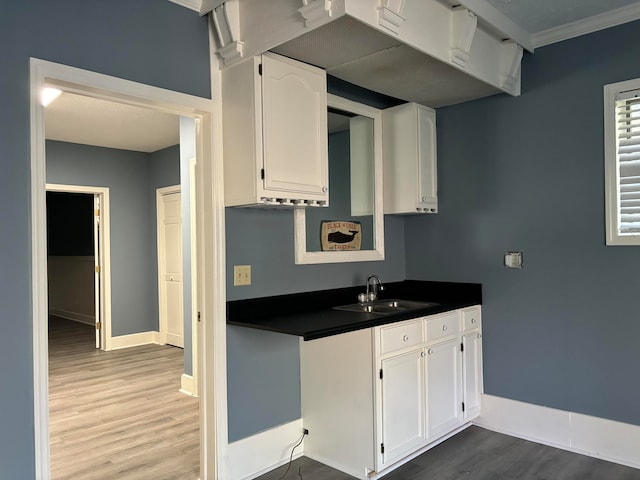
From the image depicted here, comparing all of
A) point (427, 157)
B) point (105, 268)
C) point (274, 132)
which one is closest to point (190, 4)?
point (274, 132)

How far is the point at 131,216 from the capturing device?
660 cm

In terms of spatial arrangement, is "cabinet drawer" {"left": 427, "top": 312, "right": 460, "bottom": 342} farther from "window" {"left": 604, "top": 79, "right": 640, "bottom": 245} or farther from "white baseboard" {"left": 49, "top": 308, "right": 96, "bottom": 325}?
"white baseboard" {"left": 49, "top": 308, "right": 96, "bottom": 325}

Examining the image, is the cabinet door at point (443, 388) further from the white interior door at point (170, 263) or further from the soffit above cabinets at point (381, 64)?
the white interior door at point (170, 263)

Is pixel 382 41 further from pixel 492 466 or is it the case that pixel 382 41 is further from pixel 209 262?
pixel 492 466

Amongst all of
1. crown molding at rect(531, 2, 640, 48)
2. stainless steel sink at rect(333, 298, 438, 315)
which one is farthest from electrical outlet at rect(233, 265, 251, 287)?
crown molding at rect(531, 2, 640, 48)

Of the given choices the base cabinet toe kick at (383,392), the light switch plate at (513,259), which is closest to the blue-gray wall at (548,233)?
the light switch plate at (513,259)

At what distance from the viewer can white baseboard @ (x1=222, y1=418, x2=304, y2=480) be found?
271 centimetres

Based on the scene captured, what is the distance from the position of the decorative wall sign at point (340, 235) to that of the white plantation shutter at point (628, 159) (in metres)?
1.59

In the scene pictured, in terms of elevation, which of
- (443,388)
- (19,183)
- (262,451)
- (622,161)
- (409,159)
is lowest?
(262,451)

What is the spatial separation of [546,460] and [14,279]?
9.67ft

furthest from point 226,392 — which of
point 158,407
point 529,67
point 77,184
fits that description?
point 77,184

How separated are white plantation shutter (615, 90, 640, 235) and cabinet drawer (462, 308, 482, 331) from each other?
1024 mm

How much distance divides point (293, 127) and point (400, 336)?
1.29 meters

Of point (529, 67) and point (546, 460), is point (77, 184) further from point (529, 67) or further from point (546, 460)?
point (546, 460)
